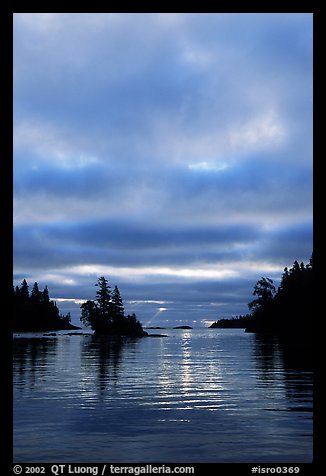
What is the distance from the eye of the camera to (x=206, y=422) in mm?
26578

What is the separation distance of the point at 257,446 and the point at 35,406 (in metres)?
16.7

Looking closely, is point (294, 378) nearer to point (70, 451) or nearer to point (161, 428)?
A: point (161, 428)

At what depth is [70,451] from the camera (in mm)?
20359
